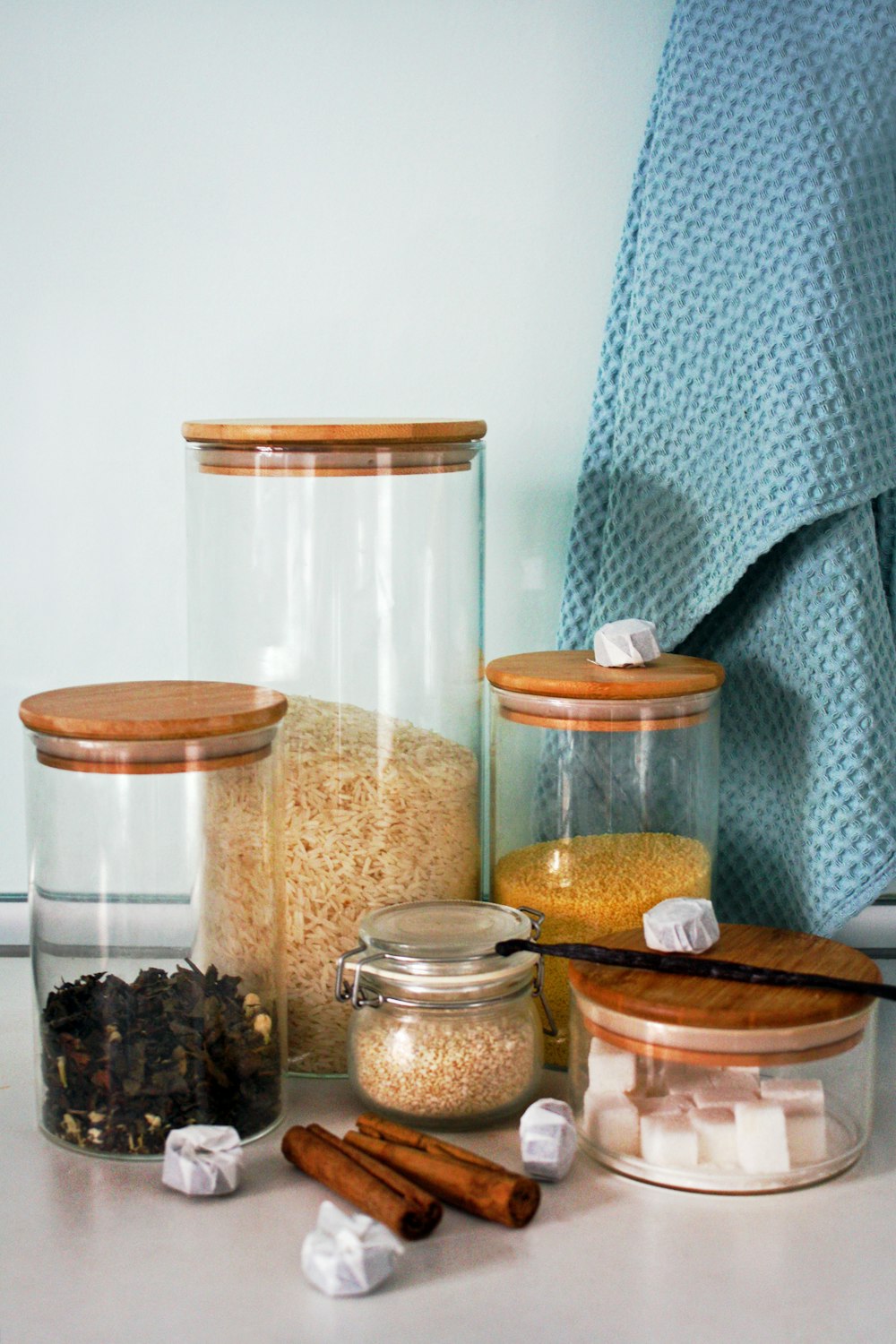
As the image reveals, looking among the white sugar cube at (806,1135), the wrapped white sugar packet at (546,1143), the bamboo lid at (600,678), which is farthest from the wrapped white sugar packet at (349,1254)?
the bamboo lid at (600,678)

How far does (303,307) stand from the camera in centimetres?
101

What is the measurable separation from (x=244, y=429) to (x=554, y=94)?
0.36 meters

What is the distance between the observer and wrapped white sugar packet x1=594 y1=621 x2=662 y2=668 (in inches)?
33.5

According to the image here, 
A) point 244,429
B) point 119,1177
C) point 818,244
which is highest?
point 818,244

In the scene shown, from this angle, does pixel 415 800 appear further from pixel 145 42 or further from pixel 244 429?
pixel 145 42

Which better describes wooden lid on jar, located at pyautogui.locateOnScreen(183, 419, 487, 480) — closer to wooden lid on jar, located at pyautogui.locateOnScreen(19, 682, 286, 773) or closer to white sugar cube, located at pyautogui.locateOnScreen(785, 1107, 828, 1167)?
wooden lid on jar, located at pyautogui.locateOnScreen(19, 682, 286, 773)

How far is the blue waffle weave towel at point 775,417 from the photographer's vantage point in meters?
0.86

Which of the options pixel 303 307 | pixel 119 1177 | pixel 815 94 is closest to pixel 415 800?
pixel 119 1177

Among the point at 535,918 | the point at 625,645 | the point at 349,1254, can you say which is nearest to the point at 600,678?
the point at 625,645

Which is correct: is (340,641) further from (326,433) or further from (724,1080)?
(724,1080)

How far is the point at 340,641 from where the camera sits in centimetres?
86

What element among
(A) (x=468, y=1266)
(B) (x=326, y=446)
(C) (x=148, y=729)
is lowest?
(A) (x=468, y=1266)

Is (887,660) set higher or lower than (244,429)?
lower

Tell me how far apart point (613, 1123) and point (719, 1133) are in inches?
2.2
